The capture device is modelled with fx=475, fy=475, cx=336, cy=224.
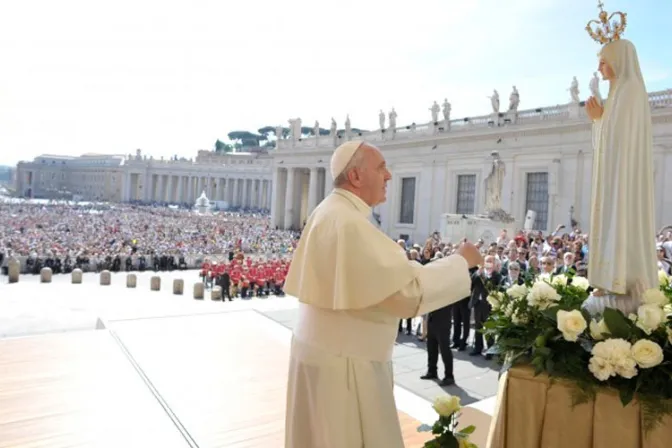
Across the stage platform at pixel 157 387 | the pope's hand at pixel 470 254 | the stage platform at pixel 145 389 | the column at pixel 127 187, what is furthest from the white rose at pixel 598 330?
the column at pixel 127 187

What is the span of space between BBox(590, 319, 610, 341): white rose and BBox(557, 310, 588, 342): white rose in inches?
3.4

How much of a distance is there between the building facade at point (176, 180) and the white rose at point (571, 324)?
304 ft

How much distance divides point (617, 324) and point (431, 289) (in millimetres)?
1246

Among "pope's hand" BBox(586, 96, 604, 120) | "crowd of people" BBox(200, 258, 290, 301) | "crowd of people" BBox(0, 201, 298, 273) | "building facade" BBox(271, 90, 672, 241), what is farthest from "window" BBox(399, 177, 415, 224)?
"pope's hand" BBox(586, 96, 604, 120)

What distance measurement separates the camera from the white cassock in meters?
2.22

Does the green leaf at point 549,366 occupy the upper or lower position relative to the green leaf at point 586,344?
lower

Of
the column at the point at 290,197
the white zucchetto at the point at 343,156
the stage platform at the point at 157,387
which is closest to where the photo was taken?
the white zucchetto at the point at 343,156

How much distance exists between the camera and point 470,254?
7.81ft

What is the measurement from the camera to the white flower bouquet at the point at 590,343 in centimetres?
242

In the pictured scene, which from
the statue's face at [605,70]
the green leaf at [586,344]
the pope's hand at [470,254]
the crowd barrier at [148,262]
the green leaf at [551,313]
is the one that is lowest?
the crowd barrier at [148,262]

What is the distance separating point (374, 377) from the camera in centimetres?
241

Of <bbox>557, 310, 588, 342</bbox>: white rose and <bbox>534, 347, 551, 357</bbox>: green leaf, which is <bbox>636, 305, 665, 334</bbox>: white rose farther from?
<bbox>534, 347, 551, 357</bbox>: green leaf

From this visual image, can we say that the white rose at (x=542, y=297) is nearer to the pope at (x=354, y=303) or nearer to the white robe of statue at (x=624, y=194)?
the white robe of statue at (x=624, y=194)

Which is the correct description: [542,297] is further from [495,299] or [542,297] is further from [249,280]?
[249,280]
